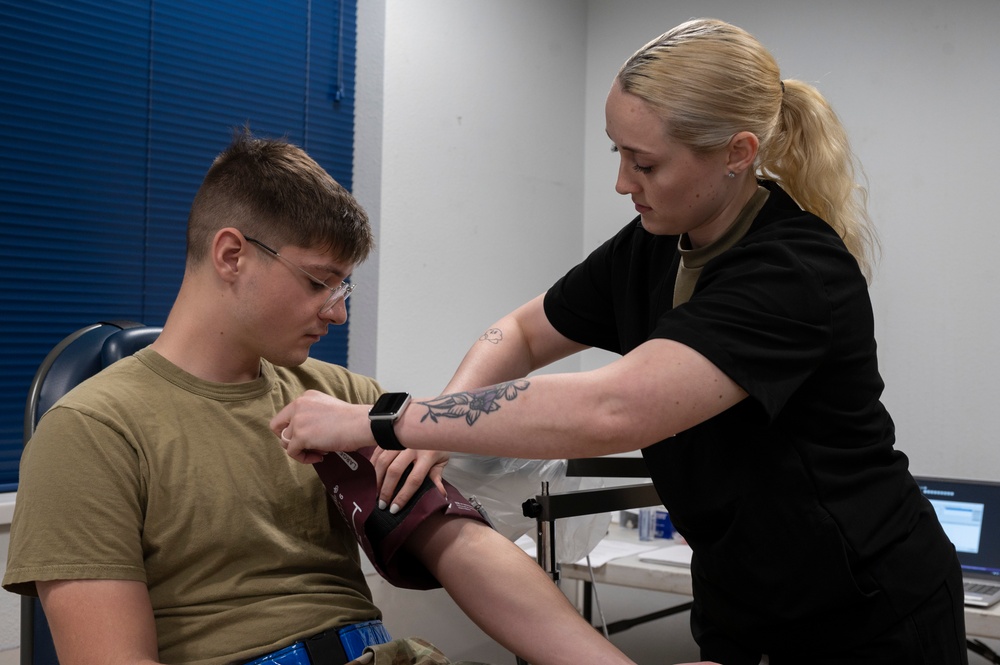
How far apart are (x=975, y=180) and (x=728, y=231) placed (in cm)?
235

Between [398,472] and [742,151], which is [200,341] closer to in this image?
[398,472]

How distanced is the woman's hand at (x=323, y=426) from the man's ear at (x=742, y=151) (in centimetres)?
58

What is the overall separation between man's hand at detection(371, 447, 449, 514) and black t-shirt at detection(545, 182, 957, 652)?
1.12 ft

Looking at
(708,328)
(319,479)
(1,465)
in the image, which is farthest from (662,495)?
(1,465)

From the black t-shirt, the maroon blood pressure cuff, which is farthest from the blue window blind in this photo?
the black t-shirt

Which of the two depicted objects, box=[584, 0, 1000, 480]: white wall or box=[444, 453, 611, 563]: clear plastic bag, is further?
box=[584, 0, 1000, 480]: white wall

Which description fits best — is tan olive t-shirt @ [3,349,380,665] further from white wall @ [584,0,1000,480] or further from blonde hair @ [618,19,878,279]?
white wall @ [584,0,1000,480]

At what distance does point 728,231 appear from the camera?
1301 mm

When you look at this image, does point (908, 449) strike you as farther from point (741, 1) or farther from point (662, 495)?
point (662, 495)

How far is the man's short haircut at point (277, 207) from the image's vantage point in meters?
1.38

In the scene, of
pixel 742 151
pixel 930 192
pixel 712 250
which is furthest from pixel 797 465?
pixel 930 192

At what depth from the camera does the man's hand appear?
52.9 inches

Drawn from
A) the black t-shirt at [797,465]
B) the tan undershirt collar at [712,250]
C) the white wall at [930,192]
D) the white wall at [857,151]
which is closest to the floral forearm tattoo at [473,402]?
the black t-shirt at [797,465]

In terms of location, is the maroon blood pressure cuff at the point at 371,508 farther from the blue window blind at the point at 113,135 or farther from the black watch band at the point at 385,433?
the blue window blind at the point at 113,135
